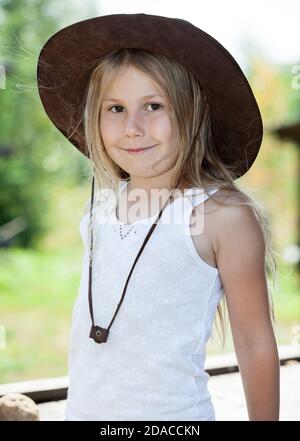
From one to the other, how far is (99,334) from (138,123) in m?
Answer: 0.53

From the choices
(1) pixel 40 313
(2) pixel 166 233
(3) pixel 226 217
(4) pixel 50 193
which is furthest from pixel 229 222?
(4) pixel 50 193

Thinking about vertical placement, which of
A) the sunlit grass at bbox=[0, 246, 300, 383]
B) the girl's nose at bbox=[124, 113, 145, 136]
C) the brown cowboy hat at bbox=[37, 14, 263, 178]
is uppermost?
the brown cowboy hat at bbox=[37, 14, 263, 178]

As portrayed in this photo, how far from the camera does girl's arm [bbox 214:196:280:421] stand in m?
1.51

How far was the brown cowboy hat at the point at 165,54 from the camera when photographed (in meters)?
1.56

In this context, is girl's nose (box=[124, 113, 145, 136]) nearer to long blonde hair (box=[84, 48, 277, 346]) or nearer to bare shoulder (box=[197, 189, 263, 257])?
long blonde hair (box=[84, 48, 277, 346])

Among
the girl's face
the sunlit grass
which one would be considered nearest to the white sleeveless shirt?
the girl's face

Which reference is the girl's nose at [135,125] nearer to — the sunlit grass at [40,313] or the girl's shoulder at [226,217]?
the girl's shoulder at [226,217]

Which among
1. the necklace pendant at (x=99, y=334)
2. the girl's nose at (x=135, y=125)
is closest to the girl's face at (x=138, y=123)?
the girl's nose at (x=135, y=125)

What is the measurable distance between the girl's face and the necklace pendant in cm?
42

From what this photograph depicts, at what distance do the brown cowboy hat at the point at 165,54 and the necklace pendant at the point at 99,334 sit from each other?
0.56 m

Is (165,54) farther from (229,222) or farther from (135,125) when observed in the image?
(229,222)

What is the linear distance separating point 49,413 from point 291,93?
72.3 ft

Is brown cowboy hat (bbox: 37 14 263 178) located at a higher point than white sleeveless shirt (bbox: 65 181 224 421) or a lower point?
higher

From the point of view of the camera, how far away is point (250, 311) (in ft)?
5.00
